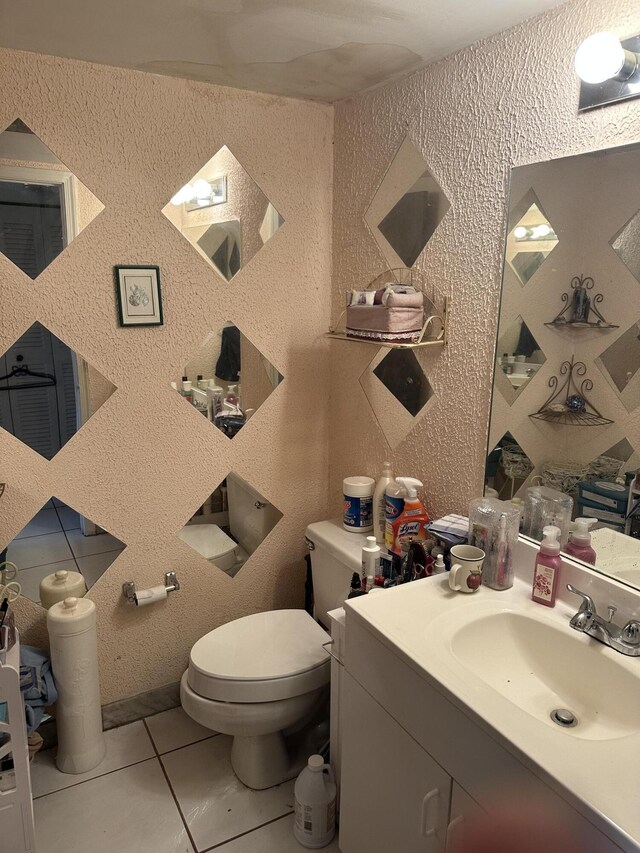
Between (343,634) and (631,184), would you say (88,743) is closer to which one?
(343,634)

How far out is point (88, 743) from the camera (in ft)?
5.93

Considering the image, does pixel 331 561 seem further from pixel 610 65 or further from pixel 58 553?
pixel 610 65

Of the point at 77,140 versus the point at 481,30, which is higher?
the point at 481,30

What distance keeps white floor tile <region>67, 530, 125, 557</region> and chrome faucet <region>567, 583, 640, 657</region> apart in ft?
4.39

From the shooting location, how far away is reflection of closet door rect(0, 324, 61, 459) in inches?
64.8

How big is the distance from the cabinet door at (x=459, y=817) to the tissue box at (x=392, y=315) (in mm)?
1046

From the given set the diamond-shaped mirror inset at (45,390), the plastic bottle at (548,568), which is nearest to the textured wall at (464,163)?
the plastic bottle at (548,568)

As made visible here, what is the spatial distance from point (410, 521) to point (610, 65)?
3.67ft

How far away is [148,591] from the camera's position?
76.2 inches

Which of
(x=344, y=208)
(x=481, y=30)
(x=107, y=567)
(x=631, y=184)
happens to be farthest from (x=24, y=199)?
(x=631, y=184)

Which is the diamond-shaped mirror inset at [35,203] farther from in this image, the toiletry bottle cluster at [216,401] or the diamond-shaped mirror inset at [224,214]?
the toiletry bottle cluster at [216,401]

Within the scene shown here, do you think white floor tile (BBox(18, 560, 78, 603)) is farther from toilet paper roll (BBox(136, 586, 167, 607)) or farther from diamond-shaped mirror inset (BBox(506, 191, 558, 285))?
diamond-shaped mirror inset (BBox(506, 191, 558, 285))

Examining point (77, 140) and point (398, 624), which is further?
point (77, 140)

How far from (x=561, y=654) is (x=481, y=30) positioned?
1378 millimetres
